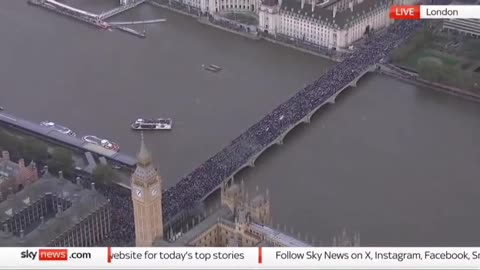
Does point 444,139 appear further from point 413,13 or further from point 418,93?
point 413,13

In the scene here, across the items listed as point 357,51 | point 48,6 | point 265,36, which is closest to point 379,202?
point 357,51

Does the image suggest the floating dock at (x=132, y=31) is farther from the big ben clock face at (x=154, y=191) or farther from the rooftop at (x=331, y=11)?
the big ben clock face at (x=154, y=191)

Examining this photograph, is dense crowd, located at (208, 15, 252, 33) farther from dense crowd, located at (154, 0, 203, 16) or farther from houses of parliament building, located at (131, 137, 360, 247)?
houses of parliament building, located at (131, 137, 360, 247)

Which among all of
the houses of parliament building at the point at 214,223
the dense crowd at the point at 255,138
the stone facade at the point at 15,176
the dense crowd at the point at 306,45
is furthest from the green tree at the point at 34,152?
the dense crowd at the point at 306,45

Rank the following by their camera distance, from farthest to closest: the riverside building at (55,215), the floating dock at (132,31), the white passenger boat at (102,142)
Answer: the floating dock at (132,31)
the white passenger boat at (102,142)
the riverside building at (55,215)

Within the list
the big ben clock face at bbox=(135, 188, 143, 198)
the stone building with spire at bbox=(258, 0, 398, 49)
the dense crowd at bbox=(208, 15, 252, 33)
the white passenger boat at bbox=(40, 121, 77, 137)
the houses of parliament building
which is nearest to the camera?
the houses of parliament building

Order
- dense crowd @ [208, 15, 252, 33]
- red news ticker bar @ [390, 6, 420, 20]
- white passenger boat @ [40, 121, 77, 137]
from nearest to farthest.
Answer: red news ticker bar @ [390, 6, 420, 20], white passenger boat @ [40, 121, 77, 137], dense crowd @ [208, 15, 252, 33]

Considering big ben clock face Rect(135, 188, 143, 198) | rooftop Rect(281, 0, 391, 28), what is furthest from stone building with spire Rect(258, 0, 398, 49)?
big ben clock face Rect(135, 188, 143, 198)
